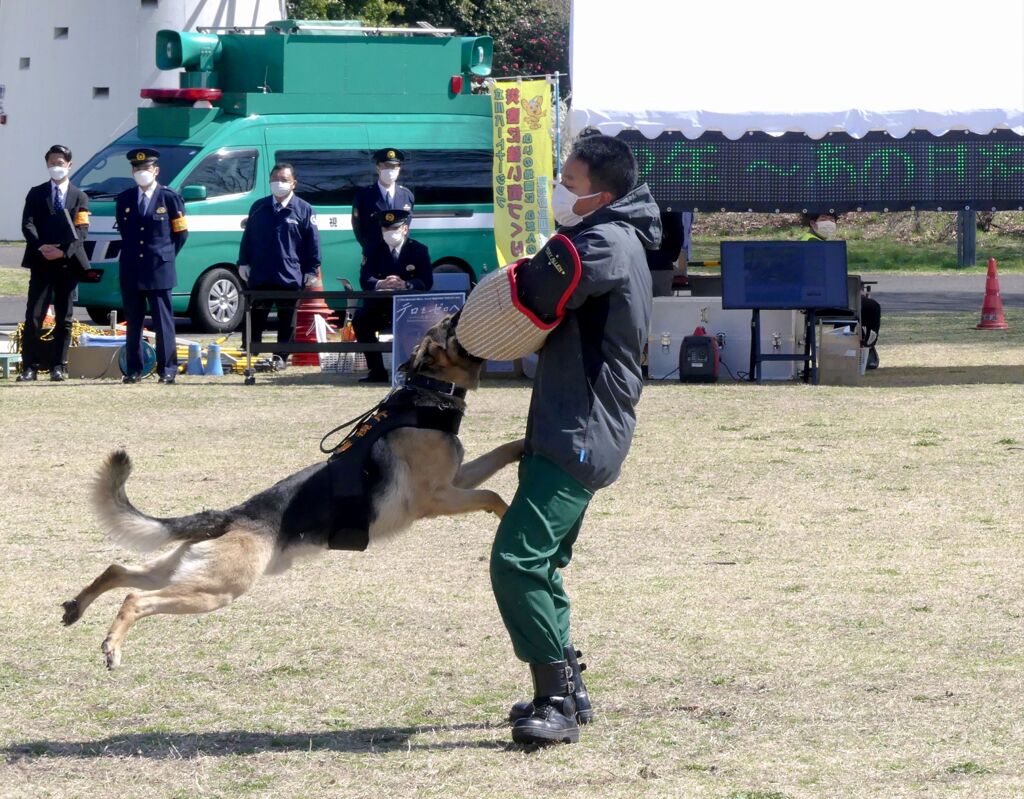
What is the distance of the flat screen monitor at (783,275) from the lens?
44.2 ft

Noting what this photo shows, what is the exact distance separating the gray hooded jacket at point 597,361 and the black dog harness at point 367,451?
49cm

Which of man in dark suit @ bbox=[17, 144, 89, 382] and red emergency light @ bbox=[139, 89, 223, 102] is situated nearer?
man in dark suit @ bbox=[17, 144, 89, 382]

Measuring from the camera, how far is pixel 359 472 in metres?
4.92

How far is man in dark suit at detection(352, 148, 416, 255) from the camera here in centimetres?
1477

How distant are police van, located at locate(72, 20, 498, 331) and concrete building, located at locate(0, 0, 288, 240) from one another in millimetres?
12283

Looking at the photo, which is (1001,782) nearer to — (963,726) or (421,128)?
(963,726)

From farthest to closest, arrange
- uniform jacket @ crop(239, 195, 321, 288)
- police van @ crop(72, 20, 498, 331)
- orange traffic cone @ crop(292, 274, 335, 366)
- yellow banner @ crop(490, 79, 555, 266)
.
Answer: yellow banner @ crop(490, 79, 555, 266), police van @ crop(72, 20, 498, 331), orange traffic cone @ crop(292, 274, 335, 366), uniform jacket @ crop(239, 195, 321, 288)

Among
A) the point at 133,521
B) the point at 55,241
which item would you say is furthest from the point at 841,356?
the point at 133,521

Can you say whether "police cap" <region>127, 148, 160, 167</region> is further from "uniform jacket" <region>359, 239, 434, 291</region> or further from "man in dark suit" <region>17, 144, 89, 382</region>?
"uniform jacket" <region>359, 239, 434, 291</region>

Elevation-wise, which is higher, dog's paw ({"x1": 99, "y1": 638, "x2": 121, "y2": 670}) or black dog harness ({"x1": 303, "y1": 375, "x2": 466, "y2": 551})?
black dog harness ({"x1": 303, "y1": 375, "x2": 466, "y2": 551})

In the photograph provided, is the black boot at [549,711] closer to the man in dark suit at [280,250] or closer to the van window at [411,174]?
the man in dark suit at [280,250]

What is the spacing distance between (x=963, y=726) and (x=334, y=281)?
13.7 meters

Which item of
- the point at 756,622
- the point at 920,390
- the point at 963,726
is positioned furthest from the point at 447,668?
the point at 920,390

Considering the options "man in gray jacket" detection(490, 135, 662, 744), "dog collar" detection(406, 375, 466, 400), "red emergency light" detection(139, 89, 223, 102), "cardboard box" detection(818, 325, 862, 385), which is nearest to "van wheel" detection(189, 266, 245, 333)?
"red emergency light" detection(139, 89, 223, 102)
